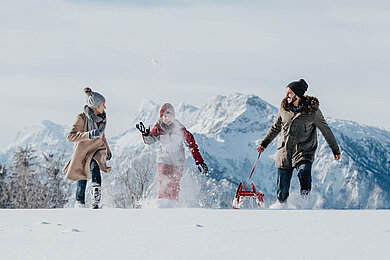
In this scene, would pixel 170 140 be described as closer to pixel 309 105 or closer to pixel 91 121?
pixel 91 121

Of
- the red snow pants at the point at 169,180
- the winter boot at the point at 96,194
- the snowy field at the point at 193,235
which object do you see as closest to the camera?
the snowy field at the point at 193,235

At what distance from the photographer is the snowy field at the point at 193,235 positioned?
167 inches

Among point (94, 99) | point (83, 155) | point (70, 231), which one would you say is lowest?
point (70, 231)

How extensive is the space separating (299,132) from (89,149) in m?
3.08

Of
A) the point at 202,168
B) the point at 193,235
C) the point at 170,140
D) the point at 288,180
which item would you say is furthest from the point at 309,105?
the point at 193,235

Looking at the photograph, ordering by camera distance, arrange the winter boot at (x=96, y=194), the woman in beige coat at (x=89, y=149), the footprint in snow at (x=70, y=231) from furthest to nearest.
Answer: the woman in beige coat at (x=89, y=149), the winter boot at (x=96, y=194), the footprint in snow at (x=70, y=231)

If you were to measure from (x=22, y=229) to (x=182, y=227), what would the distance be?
145 centimetres

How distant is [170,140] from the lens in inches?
360

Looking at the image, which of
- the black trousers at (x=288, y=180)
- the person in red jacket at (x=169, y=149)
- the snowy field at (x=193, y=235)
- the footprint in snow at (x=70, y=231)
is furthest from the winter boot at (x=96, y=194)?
the footprint in snow at (x=70, y=231)

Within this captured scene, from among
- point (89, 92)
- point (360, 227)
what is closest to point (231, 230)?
point (360, 227)

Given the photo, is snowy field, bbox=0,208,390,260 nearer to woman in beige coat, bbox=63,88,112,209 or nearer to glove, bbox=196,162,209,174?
woman in beige coat, bbox=63,88,112,209

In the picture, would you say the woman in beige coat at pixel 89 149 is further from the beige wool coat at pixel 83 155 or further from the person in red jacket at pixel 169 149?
the person in red jacket at pixel 169 149

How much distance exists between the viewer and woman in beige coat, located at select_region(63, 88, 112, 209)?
8859 millimetres

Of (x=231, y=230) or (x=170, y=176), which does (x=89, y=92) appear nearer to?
(x=170, y=176)
